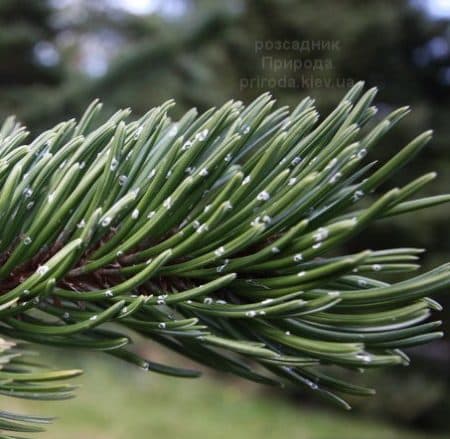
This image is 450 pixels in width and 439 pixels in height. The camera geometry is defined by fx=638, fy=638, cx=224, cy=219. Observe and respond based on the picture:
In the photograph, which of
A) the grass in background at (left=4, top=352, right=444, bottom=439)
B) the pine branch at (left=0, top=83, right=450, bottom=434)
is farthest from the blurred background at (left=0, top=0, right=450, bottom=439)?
the pine branch at (left=0, top=83, right=450, bottom=434)

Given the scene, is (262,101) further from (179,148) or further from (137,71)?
(137,71)

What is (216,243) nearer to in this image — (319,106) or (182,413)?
(319,106)

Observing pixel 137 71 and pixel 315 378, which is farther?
pixel 137 71

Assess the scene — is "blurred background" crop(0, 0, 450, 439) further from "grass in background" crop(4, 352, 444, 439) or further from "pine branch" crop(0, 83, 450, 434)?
"pine branch" crop(0, 83, 450, 434)

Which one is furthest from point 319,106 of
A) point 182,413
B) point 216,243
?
point 216,243

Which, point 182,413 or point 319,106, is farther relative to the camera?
point 182,413

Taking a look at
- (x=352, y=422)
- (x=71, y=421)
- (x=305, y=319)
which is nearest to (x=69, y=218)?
(x=305, y=319)

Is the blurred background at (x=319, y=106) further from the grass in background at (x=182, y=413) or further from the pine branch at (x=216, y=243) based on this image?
the pine branch at (x=216, y=243)

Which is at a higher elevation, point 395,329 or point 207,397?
point 207,397
